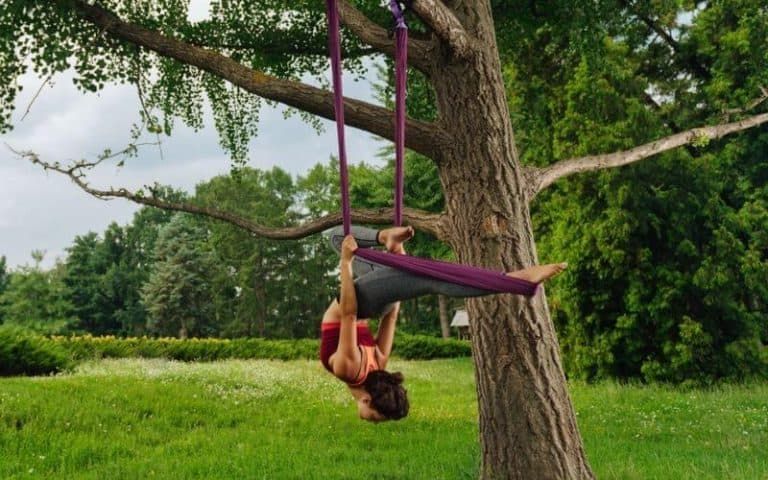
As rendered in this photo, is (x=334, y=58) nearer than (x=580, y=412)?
Yes

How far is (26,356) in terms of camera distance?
13734 mm

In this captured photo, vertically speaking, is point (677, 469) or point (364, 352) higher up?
point (364, 352)

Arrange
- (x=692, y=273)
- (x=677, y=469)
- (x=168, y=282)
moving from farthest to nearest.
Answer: (x=168, y=282)
(x=692, y=273)
(x=677, y=469)

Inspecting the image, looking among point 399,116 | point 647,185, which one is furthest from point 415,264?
point 647,185

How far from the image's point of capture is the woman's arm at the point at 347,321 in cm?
357

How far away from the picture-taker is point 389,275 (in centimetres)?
362

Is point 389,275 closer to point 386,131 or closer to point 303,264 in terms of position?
point 386,131

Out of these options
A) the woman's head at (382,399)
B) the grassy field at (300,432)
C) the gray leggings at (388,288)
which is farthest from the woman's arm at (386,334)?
the grassy field at (300,432)

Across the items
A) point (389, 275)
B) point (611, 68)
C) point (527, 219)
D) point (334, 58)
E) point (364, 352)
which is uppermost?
point (611, 68)

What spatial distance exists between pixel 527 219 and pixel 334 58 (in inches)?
109

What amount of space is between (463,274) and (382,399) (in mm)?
1119

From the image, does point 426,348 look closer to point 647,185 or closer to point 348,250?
point 647,185

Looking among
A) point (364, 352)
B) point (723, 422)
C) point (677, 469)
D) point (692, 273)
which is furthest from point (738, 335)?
point (364, 352)

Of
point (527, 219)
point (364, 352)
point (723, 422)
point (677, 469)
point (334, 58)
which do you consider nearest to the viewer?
point (334, 58)
